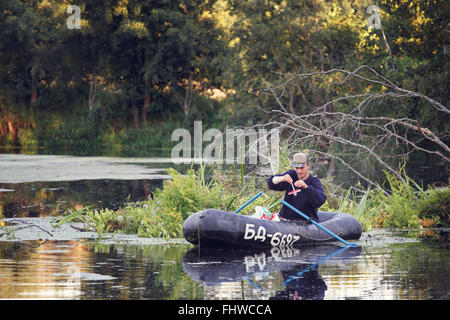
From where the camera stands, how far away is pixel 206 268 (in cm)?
997

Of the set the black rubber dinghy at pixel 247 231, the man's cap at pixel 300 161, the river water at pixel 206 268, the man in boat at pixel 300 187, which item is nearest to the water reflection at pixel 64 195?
the river water at pixel 206 268

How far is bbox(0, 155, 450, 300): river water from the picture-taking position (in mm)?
8352

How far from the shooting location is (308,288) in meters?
8.61

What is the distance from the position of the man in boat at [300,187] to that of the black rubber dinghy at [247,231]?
224 millimetres

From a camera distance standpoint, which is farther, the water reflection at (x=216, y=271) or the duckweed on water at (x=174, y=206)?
the duckweed on water at (x=174, y=206)

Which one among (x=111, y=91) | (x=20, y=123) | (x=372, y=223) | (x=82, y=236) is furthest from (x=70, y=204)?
(x=111, y=91)

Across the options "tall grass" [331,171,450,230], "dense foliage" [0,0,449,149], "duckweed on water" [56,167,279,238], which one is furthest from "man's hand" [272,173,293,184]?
"dense foliage" [0,0,449,149]

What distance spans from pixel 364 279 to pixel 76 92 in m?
43.9

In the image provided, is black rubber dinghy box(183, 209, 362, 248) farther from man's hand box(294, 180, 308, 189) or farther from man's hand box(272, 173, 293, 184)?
man's hand box(294, 180, 308, 189)

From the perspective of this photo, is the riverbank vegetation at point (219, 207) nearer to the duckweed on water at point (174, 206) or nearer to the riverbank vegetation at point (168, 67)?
the duckweed on water at point (174, 206)

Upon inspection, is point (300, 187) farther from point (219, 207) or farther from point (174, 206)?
point (174, 206)

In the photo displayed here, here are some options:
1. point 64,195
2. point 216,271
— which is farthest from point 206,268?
point 64,195

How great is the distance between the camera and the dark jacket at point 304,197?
11625 millimetres

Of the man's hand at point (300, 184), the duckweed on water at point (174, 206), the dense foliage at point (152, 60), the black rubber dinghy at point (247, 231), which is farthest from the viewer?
the dense foliage at point (152, 60)
